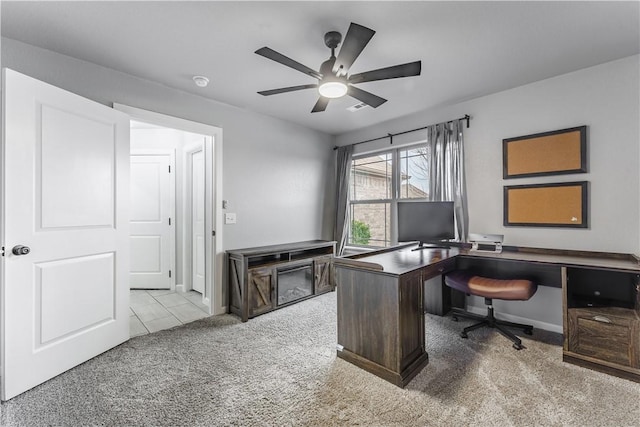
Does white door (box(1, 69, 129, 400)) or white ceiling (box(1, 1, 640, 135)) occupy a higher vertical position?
white ceiling (box(1, 1, 640, 135))

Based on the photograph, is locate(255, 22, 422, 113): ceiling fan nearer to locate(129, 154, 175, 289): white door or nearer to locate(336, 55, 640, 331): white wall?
locate(336, 55, 640, 331): white wall

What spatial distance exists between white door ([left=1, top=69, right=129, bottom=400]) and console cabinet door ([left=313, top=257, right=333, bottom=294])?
7.09ft

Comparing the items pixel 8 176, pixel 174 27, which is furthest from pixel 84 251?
pixel 174 27

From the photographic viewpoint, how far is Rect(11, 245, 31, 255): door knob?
179 cm

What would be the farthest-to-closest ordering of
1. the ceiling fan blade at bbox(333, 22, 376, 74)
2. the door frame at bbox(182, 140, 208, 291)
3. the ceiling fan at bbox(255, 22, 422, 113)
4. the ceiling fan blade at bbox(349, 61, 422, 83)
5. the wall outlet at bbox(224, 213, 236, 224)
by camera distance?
the door frame at bbox(182, 140, 208, 291)
the wall outlet at bbox(224, 213, 236, 224)
the ceiling fan blade at bbox(349, 61, 422, 83)
the ceiling fan at bbox(255, 22, 422, 113)
the ceiling fan blade at bbox(333, 22, 376, 74)

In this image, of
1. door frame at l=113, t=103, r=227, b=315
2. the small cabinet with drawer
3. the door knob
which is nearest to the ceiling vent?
door frame at l=113, t=103, r=227, b=315

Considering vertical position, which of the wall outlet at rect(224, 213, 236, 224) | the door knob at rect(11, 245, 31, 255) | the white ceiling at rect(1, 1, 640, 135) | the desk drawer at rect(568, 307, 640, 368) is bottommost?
the desk drawer at rect(568, 307, 640, 368)

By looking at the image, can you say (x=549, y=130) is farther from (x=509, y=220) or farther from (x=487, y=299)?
(x=487, y=299)

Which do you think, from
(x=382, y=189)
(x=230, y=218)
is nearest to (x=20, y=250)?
(x=230, y=218)

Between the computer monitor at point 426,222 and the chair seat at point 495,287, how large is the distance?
1.68ft

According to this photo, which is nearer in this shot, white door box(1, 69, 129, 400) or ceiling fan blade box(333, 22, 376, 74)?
ceiling fan blade box(333, 22, 376, 74)

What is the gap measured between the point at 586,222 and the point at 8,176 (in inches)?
176

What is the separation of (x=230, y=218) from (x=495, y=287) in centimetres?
284

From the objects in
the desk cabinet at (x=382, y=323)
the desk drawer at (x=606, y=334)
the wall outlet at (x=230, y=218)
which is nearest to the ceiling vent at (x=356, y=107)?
the wall outlet at (x=230, y=218)
